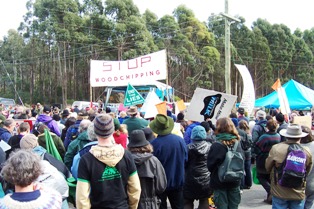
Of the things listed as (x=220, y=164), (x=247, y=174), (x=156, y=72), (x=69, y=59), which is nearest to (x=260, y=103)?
(x=156, y=72)

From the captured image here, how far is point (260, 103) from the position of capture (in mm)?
21906

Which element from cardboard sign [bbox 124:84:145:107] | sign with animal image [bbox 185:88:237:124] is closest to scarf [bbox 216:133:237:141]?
sign with animal image [bbox 185:88:237:124]

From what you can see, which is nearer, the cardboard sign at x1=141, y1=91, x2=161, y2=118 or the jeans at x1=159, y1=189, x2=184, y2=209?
the jeans at x1=159, y1=189, x2=184, y2=209

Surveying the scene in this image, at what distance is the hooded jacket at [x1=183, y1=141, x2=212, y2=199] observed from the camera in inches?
206

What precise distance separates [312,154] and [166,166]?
2094 mm

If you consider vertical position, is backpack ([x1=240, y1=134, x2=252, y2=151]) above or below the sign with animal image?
below

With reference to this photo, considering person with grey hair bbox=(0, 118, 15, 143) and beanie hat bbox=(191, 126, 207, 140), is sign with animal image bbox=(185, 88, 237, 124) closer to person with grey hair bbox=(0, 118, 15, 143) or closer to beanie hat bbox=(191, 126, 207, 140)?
beanie hat bbox=(191, 126, 207, 140)

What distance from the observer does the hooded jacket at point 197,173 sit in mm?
5242

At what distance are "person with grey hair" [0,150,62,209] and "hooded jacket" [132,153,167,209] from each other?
140 cm

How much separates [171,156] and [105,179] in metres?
1.76

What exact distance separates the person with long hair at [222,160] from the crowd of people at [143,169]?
0.01m

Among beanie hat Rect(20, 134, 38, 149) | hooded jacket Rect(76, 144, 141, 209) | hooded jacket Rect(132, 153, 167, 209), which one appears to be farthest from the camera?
beanie hat Rect(20, 134, 38, 149)

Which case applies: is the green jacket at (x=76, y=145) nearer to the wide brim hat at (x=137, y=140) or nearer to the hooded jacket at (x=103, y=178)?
the wide brim hat at (x=137, y=140)

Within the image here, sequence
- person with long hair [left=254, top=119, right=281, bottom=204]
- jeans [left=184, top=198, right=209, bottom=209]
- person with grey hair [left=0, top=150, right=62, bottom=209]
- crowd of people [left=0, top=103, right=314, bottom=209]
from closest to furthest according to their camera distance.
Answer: person with grey hair [left=0, top=150, right=62, bottom=209], crowd of people [left=0, top=103, right=314, bottom=209], jeans [left=184, top=198, right=209, bottom=209], person with long hair [left=254, top=119, right=281, bottom=204]
